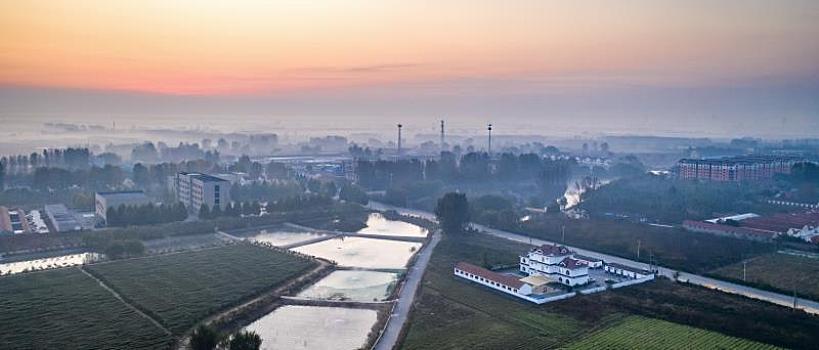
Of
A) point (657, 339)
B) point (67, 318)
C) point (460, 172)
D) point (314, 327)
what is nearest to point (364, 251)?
point (314, 327)

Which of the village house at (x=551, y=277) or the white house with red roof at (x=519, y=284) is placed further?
the village house at (x=551, y=277)

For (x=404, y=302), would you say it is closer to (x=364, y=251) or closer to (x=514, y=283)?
(x=514, y=283)

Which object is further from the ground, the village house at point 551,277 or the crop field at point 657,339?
the village house at point 551,277

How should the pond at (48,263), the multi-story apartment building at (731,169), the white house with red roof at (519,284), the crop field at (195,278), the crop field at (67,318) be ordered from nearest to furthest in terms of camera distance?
the crop field at (67,318)
the crop field at (195,278)
the white house with red roof at (519,284)
the pond at (48,263)
the multi-story apartment building at (731,169)

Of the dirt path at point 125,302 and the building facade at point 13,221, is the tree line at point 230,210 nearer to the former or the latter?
the building facade at point 13,221

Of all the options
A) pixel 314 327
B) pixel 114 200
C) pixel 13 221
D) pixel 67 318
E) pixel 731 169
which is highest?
pixel 731 169

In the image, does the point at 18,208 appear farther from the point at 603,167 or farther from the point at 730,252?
the point at 603,167

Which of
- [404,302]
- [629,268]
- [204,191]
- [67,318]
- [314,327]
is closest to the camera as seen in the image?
[67,318]

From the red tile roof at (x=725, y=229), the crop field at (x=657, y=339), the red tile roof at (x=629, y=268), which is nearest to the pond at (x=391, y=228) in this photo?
the red tile roof at (x=629, y=268)
